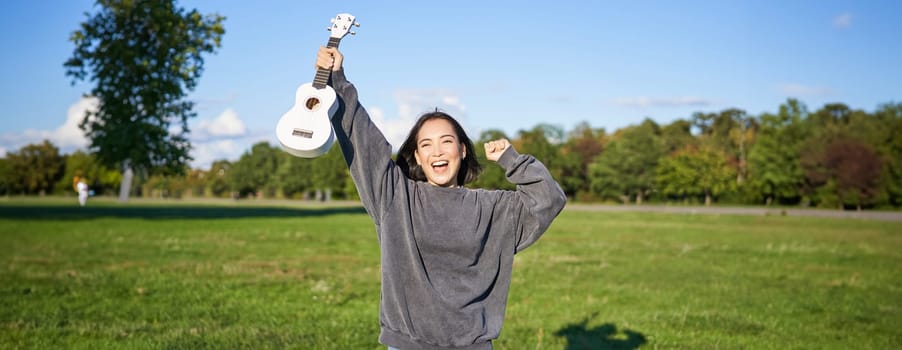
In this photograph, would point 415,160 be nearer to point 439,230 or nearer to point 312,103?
point 439,230

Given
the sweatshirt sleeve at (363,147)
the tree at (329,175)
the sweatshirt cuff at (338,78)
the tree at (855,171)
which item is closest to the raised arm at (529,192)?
the sweatshirt sleeve at (363,147)

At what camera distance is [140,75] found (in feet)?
109

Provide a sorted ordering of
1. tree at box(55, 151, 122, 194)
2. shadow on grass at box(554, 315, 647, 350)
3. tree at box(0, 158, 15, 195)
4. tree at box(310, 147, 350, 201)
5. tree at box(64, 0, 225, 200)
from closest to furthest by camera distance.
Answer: shadow on grass at box(554, 315, 647, 350)
tree at box(64, 0, 225, 200)
tree at box(310, 147, 350, 201)
tree at box(55, 151, 122, 194)
tree at box(0, 158, 15, 195)

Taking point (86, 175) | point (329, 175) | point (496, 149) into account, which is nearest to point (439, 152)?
point (496, 149)

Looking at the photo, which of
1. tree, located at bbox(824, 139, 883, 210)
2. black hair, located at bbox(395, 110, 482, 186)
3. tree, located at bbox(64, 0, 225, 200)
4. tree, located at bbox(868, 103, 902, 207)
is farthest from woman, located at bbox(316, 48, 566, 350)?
tree, located at bbox(868, 103, 902, 207)

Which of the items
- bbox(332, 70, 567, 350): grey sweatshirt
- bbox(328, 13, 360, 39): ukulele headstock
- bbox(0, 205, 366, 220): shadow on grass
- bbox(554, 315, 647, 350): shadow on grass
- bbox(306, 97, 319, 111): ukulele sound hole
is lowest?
bbox(554, 315, 647, 350): shadow on grass

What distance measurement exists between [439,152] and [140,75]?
33412 millimetres

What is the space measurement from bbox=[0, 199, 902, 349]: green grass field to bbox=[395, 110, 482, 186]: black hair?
4.16 metres

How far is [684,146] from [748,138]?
7.96 m

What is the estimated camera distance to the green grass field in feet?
25.8

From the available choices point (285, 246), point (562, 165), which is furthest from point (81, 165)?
point (285, 246)

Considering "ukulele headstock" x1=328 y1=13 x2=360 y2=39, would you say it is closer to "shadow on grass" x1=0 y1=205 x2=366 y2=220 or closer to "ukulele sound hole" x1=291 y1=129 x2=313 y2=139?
"ukulele sound hole" x1=291 y1=129 x2=313 y2=139

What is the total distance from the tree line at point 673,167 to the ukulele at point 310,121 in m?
33.5

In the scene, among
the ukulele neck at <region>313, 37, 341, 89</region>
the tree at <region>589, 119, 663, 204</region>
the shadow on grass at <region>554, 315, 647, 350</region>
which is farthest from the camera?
the tree at <region>589, 119, 663, 204</region>
